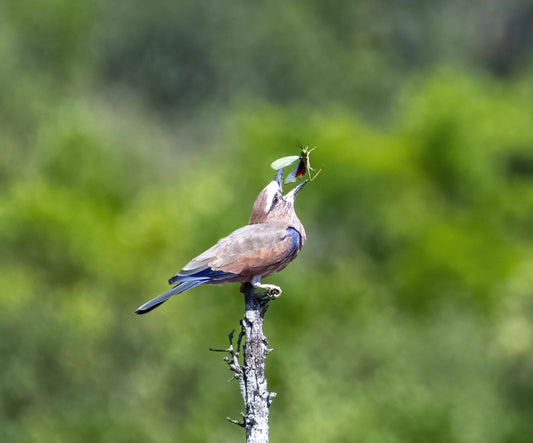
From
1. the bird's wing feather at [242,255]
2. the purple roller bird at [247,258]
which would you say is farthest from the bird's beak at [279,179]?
the bird's wing feather at [242,255]

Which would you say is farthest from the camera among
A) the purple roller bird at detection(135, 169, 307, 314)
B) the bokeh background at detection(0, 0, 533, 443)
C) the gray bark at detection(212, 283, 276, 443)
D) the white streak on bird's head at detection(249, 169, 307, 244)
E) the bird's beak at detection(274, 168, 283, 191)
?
the bokeh background at detection(0, 0, 533, 443)

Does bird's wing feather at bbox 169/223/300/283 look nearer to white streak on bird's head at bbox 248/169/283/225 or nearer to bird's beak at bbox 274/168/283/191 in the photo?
white streak on bird's head at bbox 248/169/283/225

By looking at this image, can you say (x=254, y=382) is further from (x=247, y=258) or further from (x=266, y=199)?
(x=266, y=199)

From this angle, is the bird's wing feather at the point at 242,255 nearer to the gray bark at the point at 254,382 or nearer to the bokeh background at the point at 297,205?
the gray bark at the point at 254,382

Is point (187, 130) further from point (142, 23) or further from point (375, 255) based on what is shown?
point (375, 255)

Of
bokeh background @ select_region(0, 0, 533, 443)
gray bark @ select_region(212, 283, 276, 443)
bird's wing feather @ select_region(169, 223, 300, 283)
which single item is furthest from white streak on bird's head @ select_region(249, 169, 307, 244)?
bokeh background @ select_region(0, 0, 533, 443)

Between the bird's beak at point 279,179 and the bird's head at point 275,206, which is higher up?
the bird's beak at point 279,179

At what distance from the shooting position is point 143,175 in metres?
51.2

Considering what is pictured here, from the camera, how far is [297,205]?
40.8m

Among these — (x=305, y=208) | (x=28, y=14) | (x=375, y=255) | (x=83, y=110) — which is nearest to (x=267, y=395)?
(x=305, y=208)

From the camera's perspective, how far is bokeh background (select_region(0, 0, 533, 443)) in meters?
29.5

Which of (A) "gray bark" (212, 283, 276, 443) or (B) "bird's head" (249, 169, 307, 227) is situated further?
(B) "bird's head" (249, 169, 307, 227)

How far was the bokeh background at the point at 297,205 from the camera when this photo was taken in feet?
96.7

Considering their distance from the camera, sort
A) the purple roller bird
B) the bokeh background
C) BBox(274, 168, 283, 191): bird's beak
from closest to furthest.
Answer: the purple roller bird < BBox(274, 168, 283, 191): bird's beak < the bokeh background
